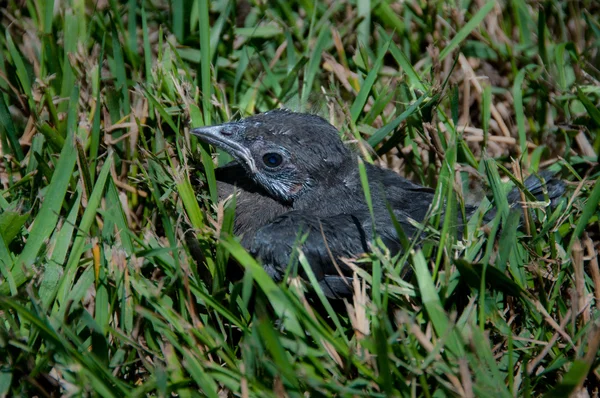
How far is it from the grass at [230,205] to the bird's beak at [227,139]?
95 millimetres

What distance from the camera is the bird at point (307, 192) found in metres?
2.67

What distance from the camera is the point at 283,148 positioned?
288 cm

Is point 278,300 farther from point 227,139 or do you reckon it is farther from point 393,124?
point 393,124

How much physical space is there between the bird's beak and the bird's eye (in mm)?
62

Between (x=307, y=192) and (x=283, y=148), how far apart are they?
8.2 inches

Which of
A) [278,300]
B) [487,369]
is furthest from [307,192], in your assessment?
[487,369]

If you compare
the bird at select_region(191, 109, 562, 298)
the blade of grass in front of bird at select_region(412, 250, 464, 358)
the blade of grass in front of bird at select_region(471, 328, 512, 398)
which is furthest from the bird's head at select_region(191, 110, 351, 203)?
the blade of grass in front of bird at select_region(471, 328, 512, 398)

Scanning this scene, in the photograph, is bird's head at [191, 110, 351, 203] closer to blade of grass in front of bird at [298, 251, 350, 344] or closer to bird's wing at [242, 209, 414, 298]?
bird's wing at [242, 209, 414, 298]

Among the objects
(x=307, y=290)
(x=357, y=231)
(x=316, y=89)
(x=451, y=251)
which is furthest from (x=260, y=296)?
(x=316, y=89)

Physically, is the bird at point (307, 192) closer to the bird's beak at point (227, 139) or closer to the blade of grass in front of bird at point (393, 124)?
the bird's beak at point (227, 139)

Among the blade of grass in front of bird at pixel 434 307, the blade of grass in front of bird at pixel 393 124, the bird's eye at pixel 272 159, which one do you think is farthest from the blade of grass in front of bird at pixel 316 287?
the blade of grass in front of bird at pixel 393 124

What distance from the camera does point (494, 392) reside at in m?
2.06

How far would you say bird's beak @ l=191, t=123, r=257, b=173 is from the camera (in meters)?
2.94

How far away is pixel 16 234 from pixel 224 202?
78 cm
